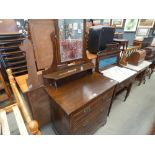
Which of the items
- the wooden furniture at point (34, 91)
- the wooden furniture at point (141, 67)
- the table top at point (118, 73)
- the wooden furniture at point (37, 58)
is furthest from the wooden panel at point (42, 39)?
the wooden furniture at point (141, 67)

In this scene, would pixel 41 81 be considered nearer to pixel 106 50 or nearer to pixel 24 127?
pixel 24 127

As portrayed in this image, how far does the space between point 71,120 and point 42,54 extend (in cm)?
72

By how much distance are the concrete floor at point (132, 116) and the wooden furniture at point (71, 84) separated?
25.9 inches

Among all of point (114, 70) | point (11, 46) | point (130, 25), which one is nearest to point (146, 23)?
point (130, 25)

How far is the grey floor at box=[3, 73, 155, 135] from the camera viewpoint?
63.4 inches

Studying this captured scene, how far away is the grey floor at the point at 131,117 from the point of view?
63.4 inches

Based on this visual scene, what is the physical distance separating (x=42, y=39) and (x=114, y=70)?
52.5 inches

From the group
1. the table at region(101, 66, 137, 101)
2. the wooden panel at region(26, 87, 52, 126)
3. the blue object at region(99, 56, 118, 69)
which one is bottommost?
the wooden panel at region(26, 87, 52, 126)

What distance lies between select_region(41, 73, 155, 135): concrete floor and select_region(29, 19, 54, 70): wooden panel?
111 centimetres

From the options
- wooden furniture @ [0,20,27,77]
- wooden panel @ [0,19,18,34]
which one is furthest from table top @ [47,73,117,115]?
wooden panel @ [0,19,18,34]

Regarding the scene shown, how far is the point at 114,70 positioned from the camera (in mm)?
1878

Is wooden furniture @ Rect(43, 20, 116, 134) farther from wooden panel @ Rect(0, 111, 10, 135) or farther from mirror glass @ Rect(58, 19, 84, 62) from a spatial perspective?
wooden panel @ Rect(0, 111, 10, 135)

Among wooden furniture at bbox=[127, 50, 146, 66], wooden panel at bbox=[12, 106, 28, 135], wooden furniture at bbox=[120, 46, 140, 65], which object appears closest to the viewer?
wooden panel at bbox=[12, 106, 28, 135]

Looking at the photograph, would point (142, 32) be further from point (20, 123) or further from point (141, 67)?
point (20, 123)
